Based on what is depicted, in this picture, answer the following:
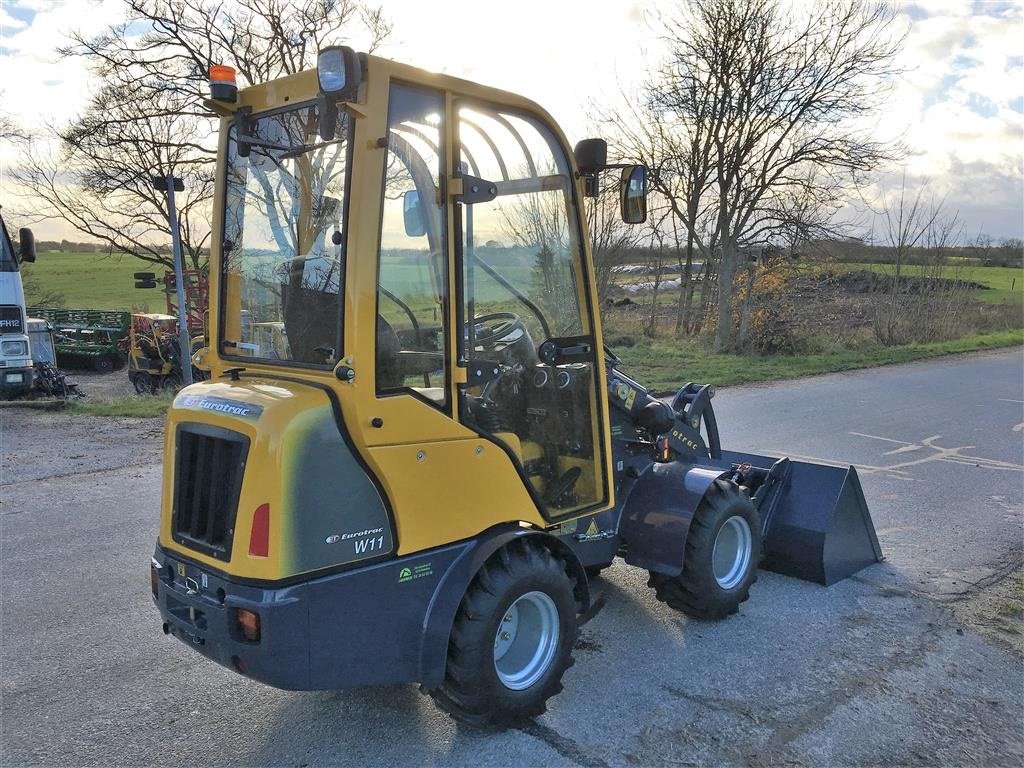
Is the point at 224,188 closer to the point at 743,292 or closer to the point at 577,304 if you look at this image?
the point at 577,304

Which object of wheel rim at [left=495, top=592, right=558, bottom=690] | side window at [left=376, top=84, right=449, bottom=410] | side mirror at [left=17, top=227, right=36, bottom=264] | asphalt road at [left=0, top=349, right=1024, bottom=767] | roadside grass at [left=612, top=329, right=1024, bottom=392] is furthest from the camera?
roadside grass at [left=612, top=329, right=1024, bottom=392]

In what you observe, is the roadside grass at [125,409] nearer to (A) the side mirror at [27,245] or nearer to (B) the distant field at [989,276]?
(A) the side mirror at [27,245]

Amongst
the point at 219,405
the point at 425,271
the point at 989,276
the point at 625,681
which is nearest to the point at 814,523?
the point at 625,681

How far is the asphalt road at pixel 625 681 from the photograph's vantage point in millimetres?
3041

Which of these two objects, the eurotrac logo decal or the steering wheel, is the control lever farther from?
the eurotrac logo decal

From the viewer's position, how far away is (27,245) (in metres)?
11.3

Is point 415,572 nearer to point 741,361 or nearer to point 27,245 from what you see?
point 27,245

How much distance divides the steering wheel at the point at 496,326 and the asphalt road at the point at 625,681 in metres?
1.58

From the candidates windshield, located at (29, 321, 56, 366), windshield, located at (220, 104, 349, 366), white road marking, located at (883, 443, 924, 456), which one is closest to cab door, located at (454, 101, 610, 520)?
windshield, located at (220, 104, 349, 366)

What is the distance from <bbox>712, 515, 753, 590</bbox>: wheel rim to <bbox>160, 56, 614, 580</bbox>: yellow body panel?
4.82 feet

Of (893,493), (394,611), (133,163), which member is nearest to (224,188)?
(394,611)

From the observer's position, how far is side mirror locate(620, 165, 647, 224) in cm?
347

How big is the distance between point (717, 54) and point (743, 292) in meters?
5.29

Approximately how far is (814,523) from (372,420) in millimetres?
3037
